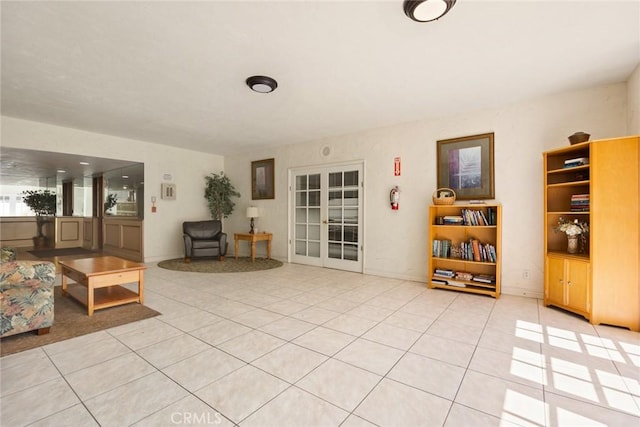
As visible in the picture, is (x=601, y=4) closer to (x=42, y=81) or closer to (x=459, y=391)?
(x=459, y=391)

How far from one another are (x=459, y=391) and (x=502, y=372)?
46cm

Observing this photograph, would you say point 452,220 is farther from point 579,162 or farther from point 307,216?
point 307,216

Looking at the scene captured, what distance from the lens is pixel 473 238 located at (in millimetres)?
4156

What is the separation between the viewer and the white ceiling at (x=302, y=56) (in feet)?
7.11

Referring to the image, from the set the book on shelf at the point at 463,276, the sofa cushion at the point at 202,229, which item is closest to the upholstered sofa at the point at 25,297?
the sofa cushion at the point at 202,229

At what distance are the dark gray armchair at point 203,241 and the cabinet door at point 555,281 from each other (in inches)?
223

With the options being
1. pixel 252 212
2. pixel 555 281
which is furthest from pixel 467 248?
pixel 252 212

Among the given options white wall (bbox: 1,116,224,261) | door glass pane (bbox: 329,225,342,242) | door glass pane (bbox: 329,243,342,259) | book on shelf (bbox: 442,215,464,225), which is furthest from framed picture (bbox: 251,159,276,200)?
book on shelf (bbox: 442,215,464,225)

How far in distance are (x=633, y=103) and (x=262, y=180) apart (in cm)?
608

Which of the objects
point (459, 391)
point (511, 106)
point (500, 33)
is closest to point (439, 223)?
point (511, 106)

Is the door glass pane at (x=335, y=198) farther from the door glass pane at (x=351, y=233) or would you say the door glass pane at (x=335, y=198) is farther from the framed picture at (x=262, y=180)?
the framed picture at (x=262, y=180)

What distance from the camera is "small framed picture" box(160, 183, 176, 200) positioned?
6.46 metres

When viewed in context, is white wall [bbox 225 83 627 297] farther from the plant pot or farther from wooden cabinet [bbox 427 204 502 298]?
the plant pot

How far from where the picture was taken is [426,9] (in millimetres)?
2035
